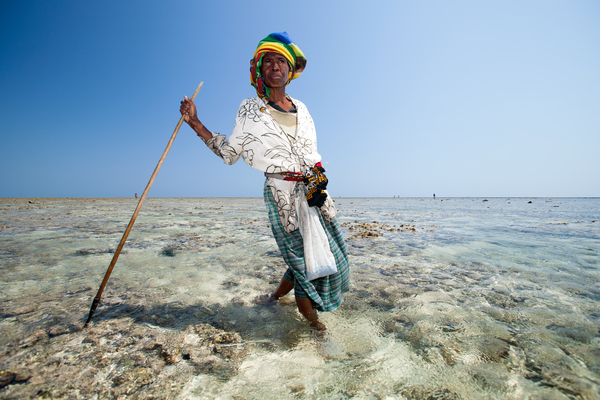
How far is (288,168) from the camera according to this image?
1940 mm

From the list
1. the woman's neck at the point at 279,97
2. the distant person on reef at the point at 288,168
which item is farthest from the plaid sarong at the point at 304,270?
the woman's neck at the point at 279,97

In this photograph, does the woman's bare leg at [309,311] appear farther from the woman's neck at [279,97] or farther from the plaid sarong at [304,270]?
the woman's neck at [279,97]

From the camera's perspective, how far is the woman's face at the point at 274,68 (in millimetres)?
2035

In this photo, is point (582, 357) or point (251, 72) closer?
point (582, 357)

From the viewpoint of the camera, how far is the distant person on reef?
1.95 m

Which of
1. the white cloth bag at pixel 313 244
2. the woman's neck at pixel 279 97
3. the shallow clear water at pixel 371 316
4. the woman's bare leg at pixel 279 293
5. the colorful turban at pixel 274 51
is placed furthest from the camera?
the woman's bare leg at pixel 279 293

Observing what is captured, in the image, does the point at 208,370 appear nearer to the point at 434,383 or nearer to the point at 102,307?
the point at 434,383

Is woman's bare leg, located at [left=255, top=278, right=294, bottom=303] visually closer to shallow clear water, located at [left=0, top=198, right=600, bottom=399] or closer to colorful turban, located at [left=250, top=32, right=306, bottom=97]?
shallow clear water, located at [left=0, top=198, right=600, bottom=399]

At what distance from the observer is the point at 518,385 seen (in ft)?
4.36

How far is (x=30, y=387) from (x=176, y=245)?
154 inches

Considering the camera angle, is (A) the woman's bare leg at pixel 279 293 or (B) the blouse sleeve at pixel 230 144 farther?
(A) the woman's bare leg at pixel 279 293

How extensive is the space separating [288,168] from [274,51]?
2.89ft

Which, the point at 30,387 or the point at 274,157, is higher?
the point at 274,157

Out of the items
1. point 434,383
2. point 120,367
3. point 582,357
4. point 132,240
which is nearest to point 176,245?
point 132,240
